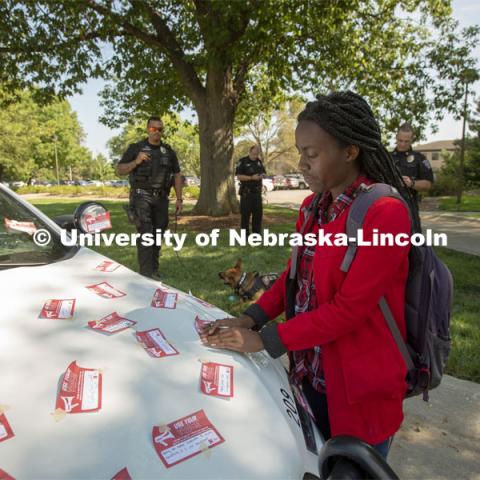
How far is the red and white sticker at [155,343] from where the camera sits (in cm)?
143

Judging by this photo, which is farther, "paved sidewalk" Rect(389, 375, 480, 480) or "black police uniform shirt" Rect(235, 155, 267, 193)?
"black police uniform shirt" Rect(235, 155, 267, 193)

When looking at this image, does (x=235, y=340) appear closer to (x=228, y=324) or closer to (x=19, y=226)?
(x=228, y=324)

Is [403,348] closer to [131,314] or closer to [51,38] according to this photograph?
[131,314]

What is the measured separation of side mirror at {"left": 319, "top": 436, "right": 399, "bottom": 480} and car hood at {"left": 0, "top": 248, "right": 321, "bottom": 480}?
0.23m

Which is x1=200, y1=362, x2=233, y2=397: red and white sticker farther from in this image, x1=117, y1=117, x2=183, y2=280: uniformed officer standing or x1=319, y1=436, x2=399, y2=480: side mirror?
x1=117, y1=117, x2=183, y2=280: uniformed officer standing

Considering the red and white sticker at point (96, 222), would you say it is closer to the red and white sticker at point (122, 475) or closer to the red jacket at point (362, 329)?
the red jacket at point (362, 329)

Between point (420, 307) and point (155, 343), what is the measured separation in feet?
2.96

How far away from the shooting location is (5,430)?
1.03 metres

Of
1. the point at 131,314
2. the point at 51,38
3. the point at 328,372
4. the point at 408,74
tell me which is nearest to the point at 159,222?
the point at 131,314

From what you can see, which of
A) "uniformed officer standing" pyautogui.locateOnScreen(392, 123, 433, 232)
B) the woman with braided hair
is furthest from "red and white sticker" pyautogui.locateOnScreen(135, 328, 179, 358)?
"uniformed officer standing" pyautogui.locateOnScreen(392, 123, 433, 232)

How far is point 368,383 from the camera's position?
127 cm

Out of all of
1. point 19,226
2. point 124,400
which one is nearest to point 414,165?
point 19,226

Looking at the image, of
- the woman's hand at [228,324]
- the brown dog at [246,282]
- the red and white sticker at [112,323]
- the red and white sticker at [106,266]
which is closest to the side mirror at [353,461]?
the woman's hand at [228,324]

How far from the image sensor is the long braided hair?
1.29m
